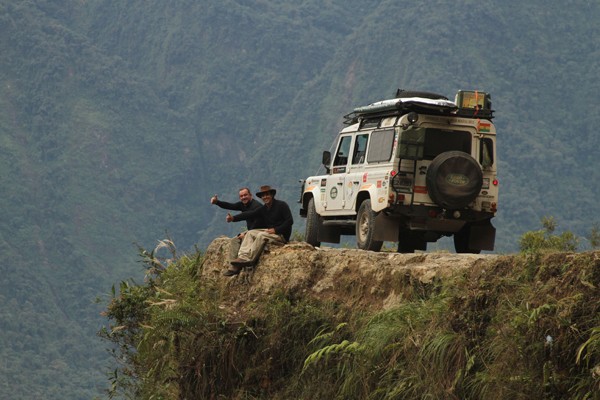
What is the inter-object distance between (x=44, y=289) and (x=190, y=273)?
138 metres

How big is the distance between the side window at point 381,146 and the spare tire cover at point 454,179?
908 millimetres

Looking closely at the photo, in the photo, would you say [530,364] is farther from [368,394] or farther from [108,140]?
[108,140]

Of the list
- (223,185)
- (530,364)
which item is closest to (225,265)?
(530,364)

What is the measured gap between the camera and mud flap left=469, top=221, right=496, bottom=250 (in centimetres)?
1781

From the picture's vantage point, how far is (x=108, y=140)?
622 feet

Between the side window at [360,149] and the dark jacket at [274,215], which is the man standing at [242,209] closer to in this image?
the dark jacket at [274,215]

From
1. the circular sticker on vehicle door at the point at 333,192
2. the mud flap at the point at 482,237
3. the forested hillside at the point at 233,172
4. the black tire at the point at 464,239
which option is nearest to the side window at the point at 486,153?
the mud flap at the point at 482,237

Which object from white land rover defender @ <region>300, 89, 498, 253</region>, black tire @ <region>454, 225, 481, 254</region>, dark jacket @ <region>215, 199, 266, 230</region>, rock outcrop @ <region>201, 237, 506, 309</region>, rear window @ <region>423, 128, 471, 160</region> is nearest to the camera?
rock outcrop @ <region>201, 237, 506, 309</region>

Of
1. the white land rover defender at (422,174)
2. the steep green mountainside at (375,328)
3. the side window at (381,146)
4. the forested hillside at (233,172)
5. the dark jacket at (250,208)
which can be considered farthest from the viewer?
the forested hillside at (233,172)

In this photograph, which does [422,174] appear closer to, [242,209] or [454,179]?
[454,179]

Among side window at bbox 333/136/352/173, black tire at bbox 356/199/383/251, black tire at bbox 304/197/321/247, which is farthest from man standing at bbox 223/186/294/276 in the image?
black tire at bbox 304/197/321/247

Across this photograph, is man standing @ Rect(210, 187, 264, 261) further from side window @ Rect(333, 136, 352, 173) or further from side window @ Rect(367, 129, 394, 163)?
side window @ Rect(333, 136, 352, 173)

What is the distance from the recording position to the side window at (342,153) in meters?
19.1

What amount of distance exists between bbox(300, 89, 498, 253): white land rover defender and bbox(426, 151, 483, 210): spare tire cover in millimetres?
12
